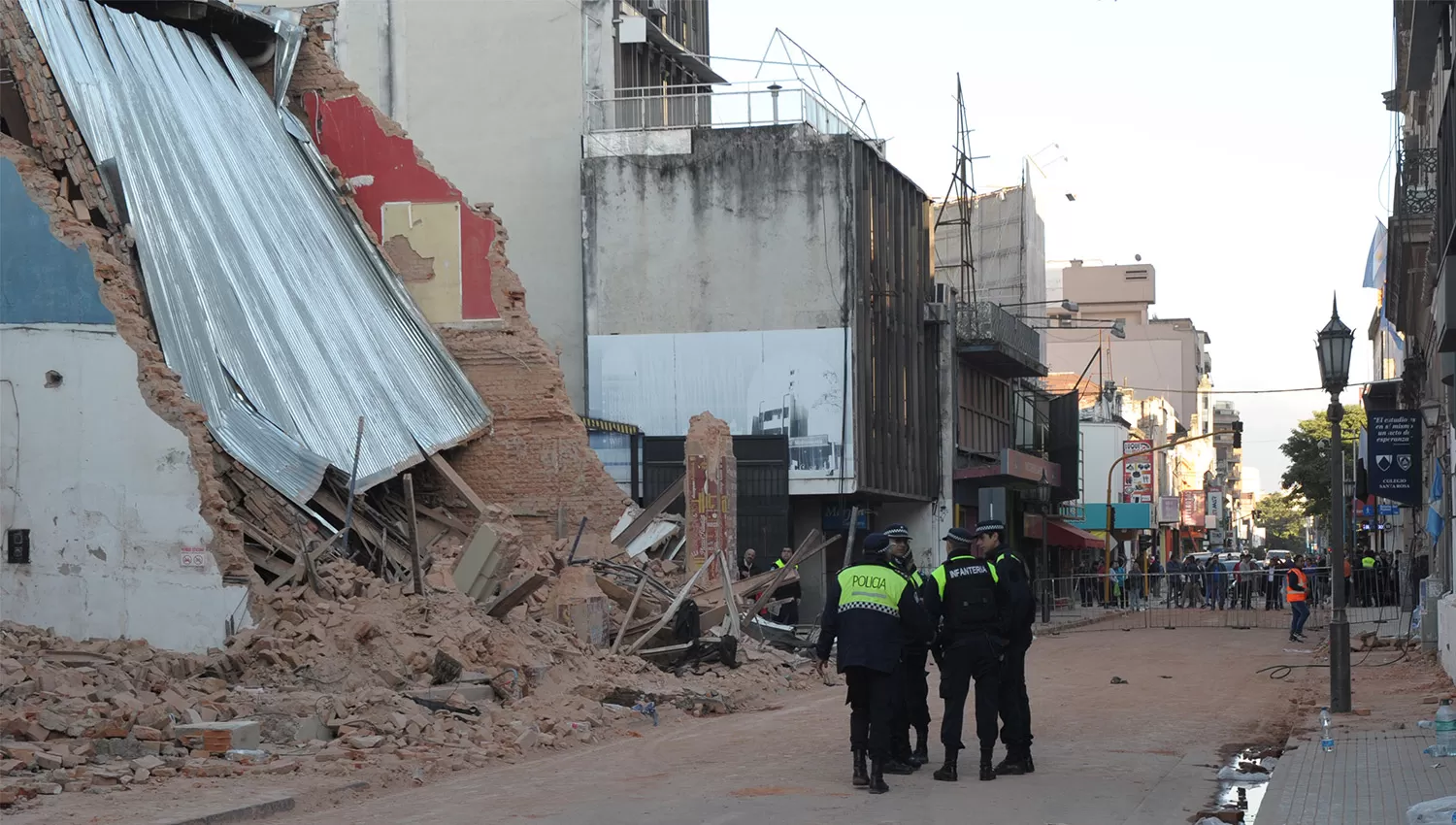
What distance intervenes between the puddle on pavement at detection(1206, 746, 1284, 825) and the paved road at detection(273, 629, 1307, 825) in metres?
0.13

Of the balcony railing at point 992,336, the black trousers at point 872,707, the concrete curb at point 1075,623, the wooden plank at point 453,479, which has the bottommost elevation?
the concrete curb at point 1075,623

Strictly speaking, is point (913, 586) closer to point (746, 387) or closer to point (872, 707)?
point (872, 707)

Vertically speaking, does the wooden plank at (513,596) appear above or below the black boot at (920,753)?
above

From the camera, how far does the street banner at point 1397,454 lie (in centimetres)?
2709

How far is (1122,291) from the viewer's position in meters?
99.4

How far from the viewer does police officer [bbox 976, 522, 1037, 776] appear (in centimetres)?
1235

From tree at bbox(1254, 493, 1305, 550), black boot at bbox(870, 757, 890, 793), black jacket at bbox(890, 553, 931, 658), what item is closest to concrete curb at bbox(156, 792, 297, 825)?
black boot at bbox(870, 757, 890, 793)

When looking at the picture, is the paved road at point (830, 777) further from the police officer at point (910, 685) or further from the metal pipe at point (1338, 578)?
the metal pipe at point (1338, 578)

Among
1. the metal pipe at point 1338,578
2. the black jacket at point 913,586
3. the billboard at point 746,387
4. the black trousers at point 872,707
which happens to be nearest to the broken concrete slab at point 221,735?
the black trousers at point 872,707

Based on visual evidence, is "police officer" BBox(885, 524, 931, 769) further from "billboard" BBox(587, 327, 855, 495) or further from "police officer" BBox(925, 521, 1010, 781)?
"billboard" BBox(587, 327, 855, 495)

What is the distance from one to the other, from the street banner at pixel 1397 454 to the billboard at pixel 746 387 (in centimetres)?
1222

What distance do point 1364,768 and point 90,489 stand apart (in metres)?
13.2

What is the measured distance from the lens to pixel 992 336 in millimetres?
44969

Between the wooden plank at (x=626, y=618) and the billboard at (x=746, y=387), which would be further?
the billboard at (x=746, y=387)
